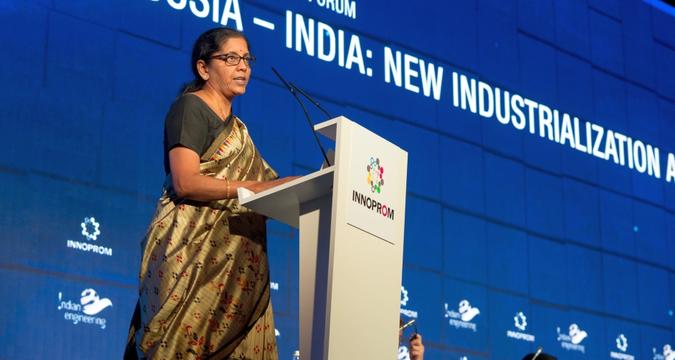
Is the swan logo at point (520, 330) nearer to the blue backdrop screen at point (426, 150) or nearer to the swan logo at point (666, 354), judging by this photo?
the blue backdrop screen at point (426, 150)

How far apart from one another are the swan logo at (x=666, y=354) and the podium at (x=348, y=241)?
399 cm

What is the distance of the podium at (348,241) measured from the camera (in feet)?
7.24

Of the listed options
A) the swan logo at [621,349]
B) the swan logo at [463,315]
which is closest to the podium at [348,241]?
the swan logo at [463,315]

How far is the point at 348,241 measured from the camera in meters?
2.23

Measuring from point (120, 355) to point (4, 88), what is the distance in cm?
95

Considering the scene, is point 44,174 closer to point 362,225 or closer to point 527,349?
point 362,225

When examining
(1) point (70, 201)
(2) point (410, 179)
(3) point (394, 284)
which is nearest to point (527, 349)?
(2) point (410, 179)

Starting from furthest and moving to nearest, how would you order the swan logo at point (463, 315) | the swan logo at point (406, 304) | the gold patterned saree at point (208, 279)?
the swan logo at point (463, 315), the swan logo at point (406, 304), the gold patterned saree at point (208, 279)

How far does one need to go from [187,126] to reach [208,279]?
33cm

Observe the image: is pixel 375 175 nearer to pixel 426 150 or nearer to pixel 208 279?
pixel 208 279

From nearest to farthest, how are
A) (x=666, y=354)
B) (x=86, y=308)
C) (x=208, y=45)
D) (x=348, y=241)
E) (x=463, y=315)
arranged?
(x=348, y=241) < (x=208, y=45) < (x=86, y=308) < (x=463, y=315) < (x=666, y=354)

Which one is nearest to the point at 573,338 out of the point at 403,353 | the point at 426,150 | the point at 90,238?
the point at 403,353

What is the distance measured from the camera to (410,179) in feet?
16.1

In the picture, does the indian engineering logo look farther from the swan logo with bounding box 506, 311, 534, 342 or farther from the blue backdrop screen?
the swan logo with bounding box 506, 311, 534, 342
